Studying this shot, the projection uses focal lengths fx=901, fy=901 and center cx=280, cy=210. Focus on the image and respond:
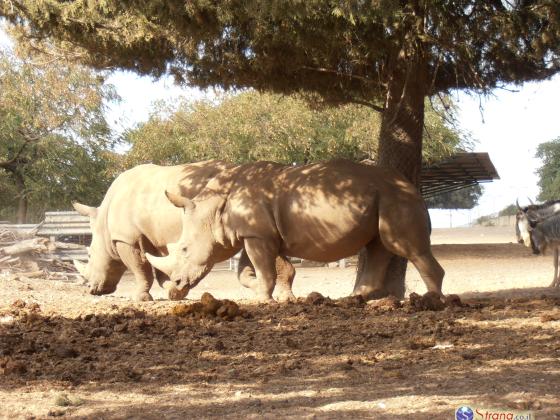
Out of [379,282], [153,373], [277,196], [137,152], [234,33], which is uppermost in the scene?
[137,152]

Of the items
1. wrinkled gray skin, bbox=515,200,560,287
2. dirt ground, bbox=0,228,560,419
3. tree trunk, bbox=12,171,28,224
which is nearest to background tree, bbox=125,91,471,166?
tree trunk, bbox=12,171,28,224

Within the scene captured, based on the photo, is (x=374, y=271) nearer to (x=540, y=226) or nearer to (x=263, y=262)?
(x=263, y=262)

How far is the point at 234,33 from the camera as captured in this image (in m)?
10.5

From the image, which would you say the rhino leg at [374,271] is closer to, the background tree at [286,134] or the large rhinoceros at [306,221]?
the large rhinoceros at [306,221]

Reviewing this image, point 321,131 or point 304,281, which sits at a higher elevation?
point 321,131

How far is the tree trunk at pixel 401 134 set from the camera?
11.0 m

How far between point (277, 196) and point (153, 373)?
4098mm

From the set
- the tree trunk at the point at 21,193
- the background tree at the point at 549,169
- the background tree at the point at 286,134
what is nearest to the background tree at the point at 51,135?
the tree trunk at the point at 21,193

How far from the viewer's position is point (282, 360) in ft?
22.3

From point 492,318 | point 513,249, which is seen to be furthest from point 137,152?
point 492,318

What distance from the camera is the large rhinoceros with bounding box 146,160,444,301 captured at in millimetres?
9898

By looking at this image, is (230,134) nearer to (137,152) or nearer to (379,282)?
(137,152)

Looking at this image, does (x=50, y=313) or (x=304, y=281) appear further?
(x=304, y=281)

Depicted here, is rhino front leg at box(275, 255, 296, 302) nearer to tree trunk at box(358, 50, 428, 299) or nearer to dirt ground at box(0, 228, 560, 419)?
tree trunk at box(358, 50, 428, 299)
